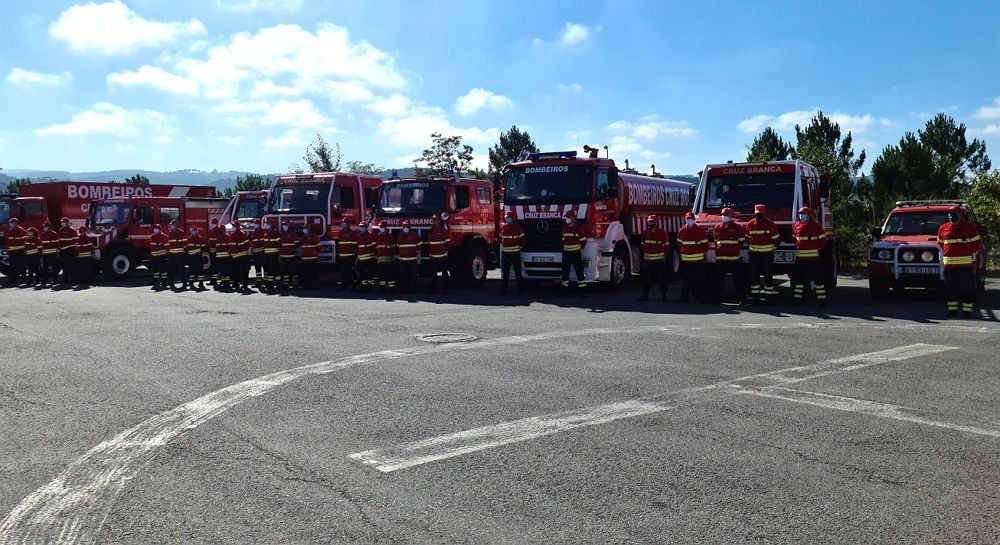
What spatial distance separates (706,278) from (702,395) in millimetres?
8294

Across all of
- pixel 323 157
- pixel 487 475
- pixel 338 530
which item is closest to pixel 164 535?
pixel 338 530

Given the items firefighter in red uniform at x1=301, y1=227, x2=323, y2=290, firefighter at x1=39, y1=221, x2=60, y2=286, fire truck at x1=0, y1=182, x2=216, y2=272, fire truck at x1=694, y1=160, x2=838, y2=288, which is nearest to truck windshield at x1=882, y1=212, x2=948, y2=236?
fire truck at x1=694, y1=160, x2=838, y2=288

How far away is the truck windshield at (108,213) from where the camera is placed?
958 inches

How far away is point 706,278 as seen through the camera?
15.1 metres

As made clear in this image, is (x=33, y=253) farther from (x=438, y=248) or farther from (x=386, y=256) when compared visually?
(x=438, y=248)

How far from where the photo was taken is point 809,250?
1372cm

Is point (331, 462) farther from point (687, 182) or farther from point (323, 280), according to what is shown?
point (687, 182)

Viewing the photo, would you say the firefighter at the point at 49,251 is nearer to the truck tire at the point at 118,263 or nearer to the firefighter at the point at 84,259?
the firefighter at the point at 84,259

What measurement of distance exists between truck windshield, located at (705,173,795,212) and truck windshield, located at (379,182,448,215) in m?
6.10

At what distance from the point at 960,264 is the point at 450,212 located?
10383 mm

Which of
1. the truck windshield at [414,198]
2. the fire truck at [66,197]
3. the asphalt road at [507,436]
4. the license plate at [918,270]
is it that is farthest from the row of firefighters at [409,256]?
the asphalt road at [507,436]

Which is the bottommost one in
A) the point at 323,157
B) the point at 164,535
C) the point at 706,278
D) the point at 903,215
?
the point at 164,535

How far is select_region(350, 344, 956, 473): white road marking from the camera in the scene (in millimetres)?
5484

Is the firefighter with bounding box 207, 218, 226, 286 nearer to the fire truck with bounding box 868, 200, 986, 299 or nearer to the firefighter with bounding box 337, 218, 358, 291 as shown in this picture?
the firefighter with bounding box 337, 218, 358, 291
